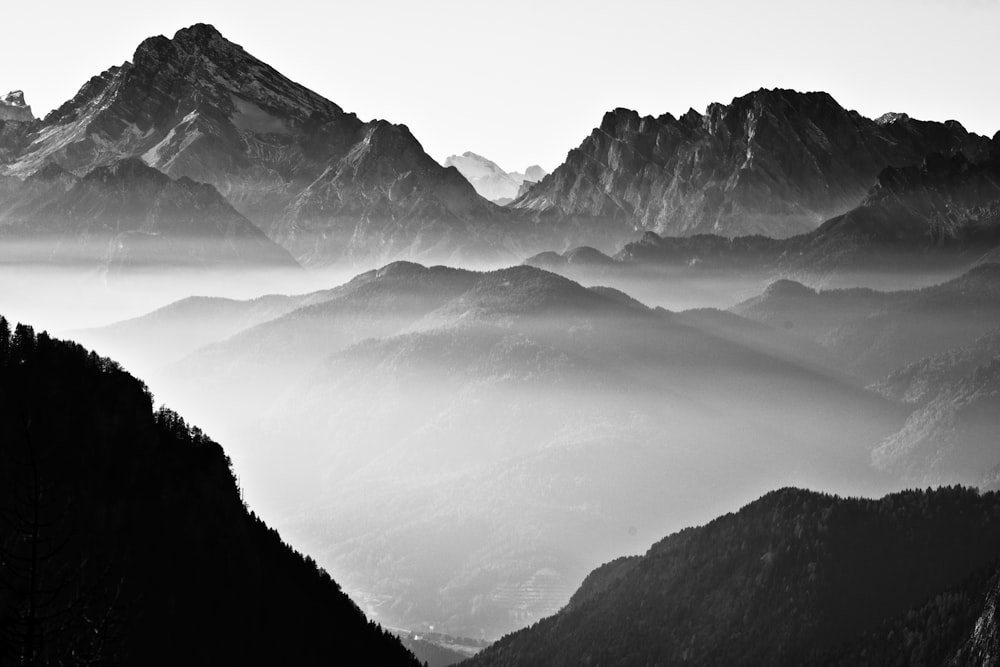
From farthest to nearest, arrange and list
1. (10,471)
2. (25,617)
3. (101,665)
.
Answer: (10,471), (101,665), (25,617)

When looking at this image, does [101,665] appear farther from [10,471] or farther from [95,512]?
[95,512]

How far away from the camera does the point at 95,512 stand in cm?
19975

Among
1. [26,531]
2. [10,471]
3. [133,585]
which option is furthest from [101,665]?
[133,585]

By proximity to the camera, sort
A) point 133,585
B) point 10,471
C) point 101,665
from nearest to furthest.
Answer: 1. point 101,665
2. point 10,471
3. point 133,585

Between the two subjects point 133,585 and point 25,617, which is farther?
point 133,585

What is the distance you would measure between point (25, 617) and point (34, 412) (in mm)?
155793

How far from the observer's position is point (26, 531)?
160ft

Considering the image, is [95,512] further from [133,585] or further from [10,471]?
[10,471]

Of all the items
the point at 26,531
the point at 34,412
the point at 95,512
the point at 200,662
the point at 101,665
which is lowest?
the point at 101,665

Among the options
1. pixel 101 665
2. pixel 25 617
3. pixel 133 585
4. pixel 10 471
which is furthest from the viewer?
pixel 133 585

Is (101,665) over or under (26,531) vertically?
under

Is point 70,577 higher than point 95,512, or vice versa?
point 95,512

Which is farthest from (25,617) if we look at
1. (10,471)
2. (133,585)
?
(133,585)

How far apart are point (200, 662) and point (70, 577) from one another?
148m
